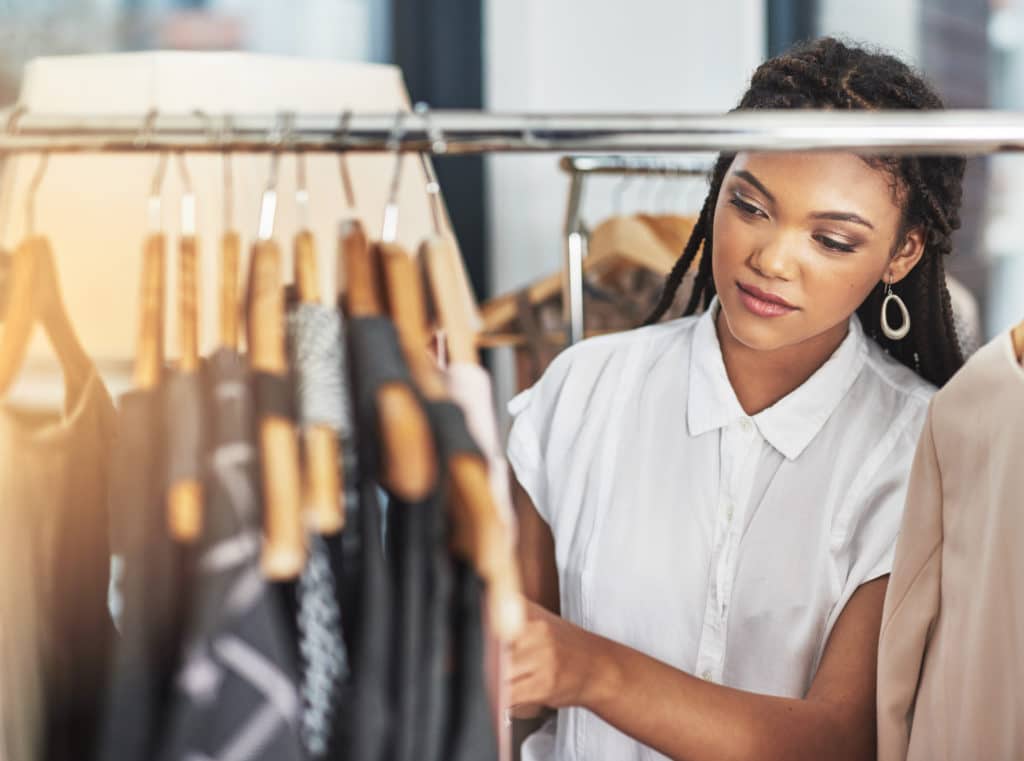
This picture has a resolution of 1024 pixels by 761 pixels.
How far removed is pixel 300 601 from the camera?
61cm

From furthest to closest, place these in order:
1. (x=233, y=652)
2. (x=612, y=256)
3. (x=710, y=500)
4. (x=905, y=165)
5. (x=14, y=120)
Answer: (x=612, y=256), (x=710, y=500), (x=905, y=165), (x=14, y=120), (x=233, y=652)

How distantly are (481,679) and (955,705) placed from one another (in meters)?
0.37

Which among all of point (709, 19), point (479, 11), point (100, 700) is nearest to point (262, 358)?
point (100, 700)

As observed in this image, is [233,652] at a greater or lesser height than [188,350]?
lesser

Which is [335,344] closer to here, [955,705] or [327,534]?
[327,534]

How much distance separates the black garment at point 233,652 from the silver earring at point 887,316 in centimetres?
68

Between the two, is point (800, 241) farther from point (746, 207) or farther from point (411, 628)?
point (411, 628)

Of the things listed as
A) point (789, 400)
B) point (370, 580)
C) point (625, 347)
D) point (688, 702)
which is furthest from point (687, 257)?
point (370, 580)

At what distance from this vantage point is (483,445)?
0.64 meters

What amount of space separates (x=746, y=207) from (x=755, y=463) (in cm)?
25

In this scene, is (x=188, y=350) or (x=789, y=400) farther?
(x=789, y=400)

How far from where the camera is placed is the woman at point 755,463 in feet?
3.09

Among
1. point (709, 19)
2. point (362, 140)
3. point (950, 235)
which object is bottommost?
point (950, 235)

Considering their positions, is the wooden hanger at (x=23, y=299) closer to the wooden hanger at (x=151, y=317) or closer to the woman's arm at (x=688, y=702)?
the wooden hanger at (x=151, y=317)
